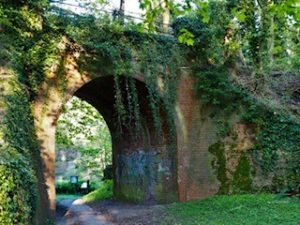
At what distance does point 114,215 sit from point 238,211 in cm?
347

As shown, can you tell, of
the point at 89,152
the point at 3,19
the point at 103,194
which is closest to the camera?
the point at 3,19

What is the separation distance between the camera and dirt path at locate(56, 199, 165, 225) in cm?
998

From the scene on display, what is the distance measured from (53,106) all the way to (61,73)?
3.01 ft

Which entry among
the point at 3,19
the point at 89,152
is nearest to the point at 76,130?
the point at 89,152

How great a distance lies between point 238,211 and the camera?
31.0 feet

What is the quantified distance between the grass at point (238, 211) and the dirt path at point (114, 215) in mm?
478

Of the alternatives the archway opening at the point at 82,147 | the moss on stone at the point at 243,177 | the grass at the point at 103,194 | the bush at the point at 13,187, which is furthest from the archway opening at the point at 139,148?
the bush at the point at 13,187

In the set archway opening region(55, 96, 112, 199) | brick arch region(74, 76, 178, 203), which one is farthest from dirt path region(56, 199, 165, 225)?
archway opening region(55, 96, 112, 199)

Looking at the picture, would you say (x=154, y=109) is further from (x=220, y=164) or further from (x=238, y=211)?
(x=238, y=211)

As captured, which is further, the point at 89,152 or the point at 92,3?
the point at 89,152

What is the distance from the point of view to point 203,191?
12.4 m

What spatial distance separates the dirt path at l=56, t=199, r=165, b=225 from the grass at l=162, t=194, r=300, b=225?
478 mm

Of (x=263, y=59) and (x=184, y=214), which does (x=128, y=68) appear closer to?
(x=184, y=214)

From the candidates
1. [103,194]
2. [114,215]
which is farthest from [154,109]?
[103,194]
